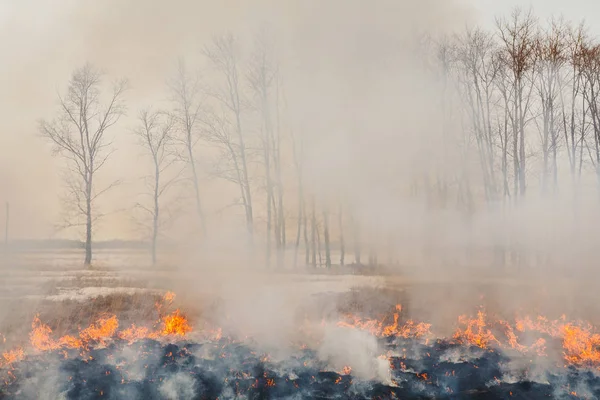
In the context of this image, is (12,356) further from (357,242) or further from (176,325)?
(357,242)

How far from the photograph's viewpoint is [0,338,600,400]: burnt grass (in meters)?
12.1

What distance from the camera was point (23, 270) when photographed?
22828 mm

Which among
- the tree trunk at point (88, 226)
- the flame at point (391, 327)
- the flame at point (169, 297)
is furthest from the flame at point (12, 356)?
the tree trunk at point (88, 226)

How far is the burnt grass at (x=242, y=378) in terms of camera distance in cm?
1211

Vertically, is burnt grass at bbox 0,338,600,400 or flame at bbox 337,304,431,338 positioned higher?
flame at bbox 337,304,431,338

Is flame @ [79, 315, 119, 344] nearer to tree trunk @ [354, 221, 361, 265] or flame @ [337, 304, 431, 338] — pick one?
flame @ [337, 304, 431, 338]

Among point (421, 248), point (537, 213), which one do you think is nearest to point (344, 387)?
point (421, 248)

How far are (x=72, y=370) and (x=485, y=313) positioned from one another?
11565mm

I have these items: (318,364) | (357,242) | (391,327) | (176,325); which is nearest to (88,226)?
(357,242)

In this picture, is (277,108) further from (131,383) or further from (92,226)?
(131,383)

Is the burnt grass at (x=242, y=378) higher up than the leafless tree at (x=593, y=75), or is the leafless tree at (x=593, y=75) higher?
the leafless tree at (x=593, y=75)

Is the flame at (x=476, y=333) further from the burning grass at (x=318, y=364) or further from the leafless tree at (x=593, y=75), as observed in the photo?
the leafless tree at (x=593, y=75)

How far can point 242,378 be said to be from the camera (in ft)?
41.2

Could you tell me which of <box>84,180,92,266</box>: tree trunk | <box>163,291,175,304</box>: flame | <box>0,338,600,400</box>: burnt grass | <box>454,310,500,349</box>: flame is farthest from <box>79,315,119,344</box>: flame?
<box>84,180,92,266</box>: tree trunk
